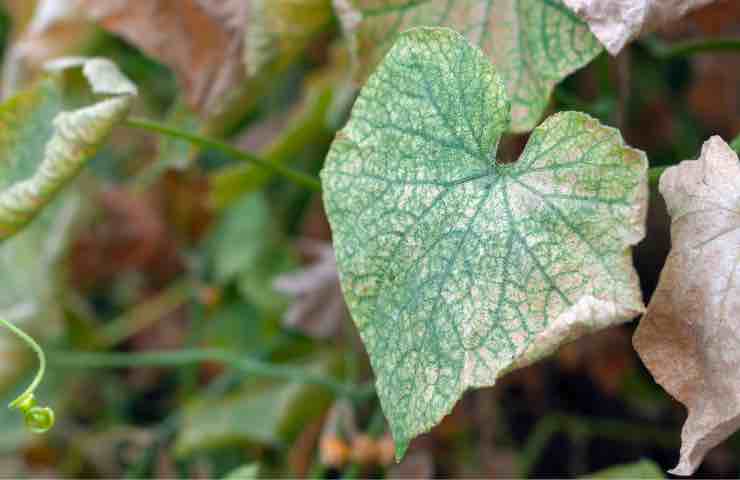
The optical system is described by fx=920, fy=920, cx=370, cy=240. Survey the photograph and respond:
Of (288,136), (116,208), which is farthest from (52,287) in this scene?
(288,136)

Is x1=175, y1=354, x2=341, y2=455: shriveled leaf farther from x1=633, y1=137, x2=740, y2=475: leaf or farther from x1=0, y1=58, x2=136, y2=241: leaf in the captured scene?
x1=633, y1=137, x2=740, y2=475: leaf

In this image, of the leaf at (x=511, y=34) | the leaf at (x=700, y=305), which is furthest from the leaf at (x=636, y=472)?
the leaf at (x=511, y=34)

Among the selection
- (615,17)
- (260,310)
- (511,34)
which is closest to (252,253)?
(260,310)

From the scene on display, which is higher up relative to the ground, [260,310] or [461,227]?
[461,227]

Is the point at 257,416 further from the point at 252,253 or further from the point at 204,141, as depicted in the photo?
the point at 204,141

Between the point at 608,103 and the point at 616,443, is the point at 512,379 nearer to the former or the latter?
the point at 616,443

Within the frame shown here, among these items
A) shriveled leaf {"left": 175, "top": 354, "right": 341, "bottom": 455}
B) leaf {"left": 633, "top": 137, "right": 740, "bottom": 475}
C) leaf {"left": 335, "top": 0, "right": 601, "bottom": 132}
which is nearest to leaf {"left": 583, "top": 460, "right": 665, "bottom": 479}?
leaf {"left": 633, "top": 137, "right": 740, "bottom": 475}
